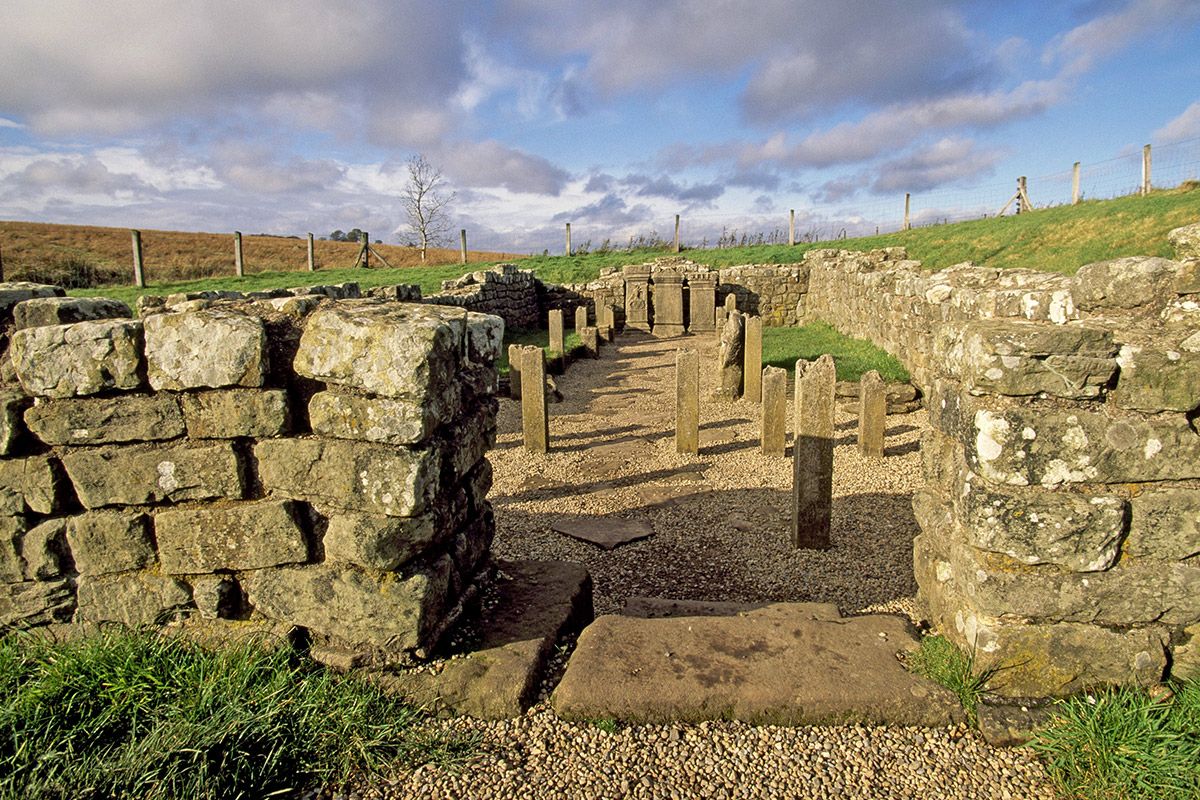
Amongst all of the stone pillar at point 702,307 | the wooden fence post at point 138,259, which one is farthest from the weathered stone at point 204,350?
the wooden fence post at point 138,259

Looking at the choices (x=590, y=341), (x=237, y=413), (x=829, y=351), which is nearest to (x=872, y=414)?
(x=237, y=413)

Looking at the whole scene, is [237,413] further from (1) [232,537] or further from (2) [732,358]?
(2) [732,358]

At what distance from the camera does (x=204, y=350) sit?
3273 mm

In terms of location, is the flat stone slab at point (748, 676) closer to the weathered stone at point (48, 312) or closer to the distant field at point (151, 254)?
the weathered stone at point (48, 312)

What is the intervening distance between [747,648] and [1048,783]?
1360 mm

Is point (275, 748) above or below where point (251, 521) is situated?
below

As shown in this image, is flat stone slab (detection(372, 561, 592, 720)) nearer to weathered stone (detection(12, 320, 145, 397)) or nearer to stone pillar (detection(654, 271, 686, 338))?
weathered stone (detection(12, 320, 145, 397))

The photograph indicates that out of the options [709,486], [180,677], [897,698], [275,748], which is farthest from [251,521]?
[709,486]

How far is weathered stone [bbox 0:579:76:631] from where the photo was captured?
3553 mm

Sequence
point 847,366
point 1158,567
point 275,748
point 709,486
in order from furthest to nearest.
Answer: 1. point 847,366
2. point 709,486
3. point 1158,567
4. point 275,748

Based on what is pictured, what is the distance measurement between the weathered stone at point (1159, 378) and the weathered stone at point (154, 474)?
429 centimetres

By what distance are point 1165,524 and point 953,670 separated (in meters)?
1.19

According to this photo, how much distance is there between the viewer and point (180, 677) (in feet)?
10.5

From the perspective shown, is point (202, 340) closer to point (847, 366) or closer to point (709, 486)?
point (709, 486)
